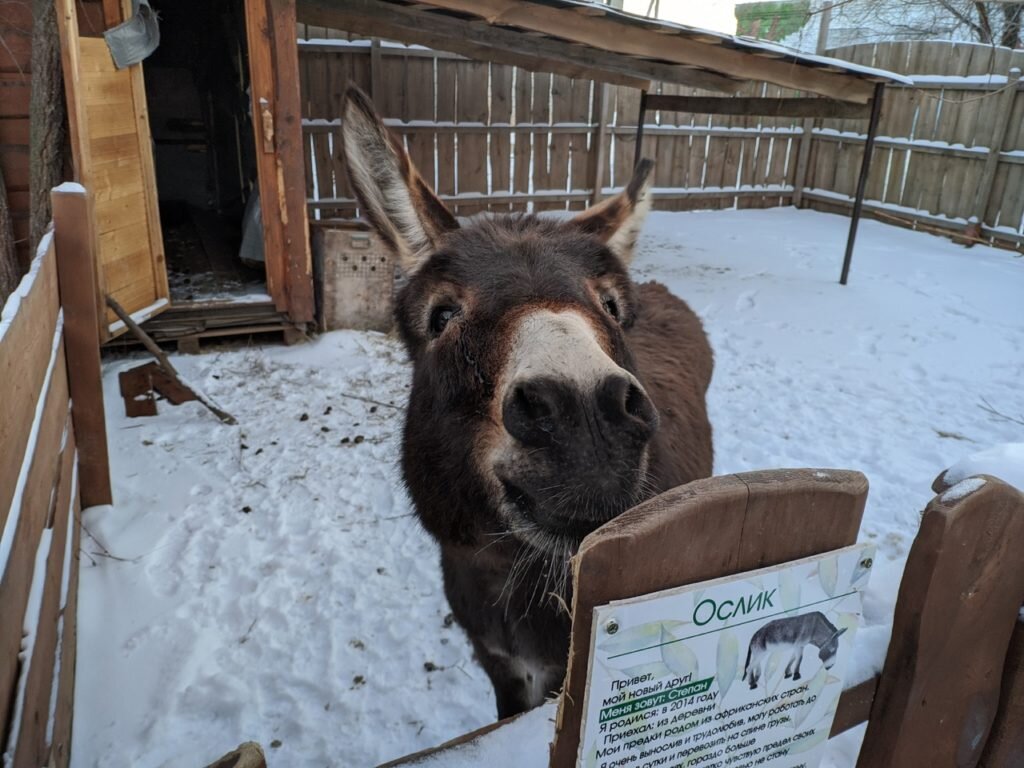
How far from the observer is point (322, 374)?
579 cm

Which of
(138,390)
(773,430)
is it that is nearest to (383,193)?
(138,390)

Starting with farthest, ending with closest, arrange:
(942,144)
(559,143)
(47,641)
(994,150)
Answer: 1. (559,143)
2. (942,144)
3. (994,150)
4. (47,641)

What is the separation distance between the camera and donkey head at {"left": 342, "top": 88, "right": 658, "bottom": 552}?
1301 millimetres

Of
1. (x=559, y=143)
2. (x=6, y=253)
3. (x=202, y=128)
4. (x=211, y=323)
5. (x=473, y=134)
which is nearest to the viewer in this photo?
(x=6, y=253)

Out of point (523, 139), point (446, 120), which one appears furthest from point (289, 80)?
point (523, 139)

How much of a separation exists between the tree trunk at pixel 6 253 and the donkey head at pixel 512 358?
4.38m

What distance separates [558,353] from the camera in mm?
1339

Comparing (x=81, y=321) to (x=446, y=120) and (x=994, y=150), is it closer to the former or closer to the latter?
(x=446, y=120)

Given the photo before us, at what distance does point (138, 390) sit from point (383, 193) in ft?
11.8

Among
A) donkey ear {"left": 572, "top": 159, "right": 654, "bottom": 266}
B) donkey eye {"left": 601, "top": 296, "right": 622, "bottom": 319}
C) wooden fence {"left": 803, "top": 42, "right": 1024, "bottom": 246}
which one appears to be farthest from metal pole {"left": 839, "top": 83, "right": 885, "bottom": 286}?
donkey eye {"left": 601, "top": 296, "right": 622, "bottom": 319}

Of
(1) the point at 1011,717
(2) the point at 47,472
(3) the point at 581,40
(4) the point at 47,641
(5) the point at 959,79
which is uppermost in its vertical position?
(5) the point at 959,79

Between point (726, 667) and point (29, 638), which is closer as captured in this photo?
point (726, 667)

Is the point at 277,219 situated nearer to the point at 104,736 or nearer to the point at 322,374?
the point at 322,374

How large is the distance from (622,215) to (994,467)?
1.45 metres
